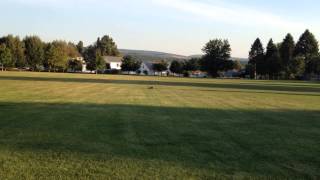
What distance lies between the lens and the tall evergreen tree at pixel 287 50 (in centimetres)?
13938

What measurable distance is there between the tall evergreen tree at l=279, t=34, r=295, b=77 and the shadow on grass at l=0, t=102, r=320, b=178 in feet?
403

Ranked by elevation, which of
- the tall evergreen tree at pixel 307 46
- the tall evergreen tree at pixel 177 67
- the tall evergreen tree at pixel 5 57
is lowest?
the tall evergreen tree at pixel 177 67

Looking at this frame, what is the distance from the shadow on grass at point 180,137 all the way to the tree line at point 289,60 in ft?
392

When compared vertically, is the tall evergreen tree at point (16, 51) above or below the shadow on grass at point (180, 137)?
above

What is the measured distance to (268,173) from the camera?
29.8 feet

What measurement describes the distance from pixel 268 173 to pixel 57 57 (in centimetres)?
14794

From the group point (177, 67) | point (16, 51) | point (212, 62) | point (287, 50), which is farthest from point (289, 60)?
point (16, 51)

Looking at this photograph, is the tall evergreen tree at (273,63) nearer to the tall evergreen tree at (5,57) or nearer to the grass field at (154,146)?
the tall evergreen tree at (5,57)

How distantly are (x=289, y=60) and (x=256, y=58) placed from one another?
2033cm

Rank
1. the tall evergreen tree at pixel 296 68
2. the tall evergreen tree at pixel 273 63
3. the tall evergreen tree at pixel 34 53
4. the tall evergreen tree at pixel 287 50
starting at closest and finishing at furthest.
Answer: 1. the tall evergreen tree at pixel 296 68
2. the tall evergreen tree at pixel 273 63
3. the tall evergreen tree at pixel 287 50
4. the tall evergreen tree at pixel 34 53

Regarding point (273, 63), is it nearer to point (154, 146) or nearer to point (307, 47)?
point (307, 47)

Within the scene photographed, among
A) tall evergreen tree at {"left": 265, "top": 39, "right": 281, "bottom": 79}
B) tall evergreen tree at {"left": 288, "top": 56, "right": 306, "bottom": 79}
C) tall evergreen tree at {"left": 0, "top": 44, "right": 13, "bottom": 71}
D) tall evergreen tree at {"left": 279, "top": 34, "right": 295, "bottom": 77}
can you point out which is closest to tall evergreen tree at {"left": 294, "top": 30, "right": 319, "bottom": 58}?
tall evergreen tree at {"left": 279, "top": 34, "right": 295, "bottom": 77}

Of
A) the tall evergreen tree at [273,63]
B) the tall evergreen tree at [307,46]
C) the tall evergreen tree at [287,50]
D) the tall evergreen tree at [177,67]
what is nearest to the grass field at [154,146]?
the tall evergreen tree at [273,63]

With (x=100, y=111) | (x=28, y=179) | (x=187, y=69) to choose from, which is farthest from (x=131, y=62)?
(x=28, y=179)
